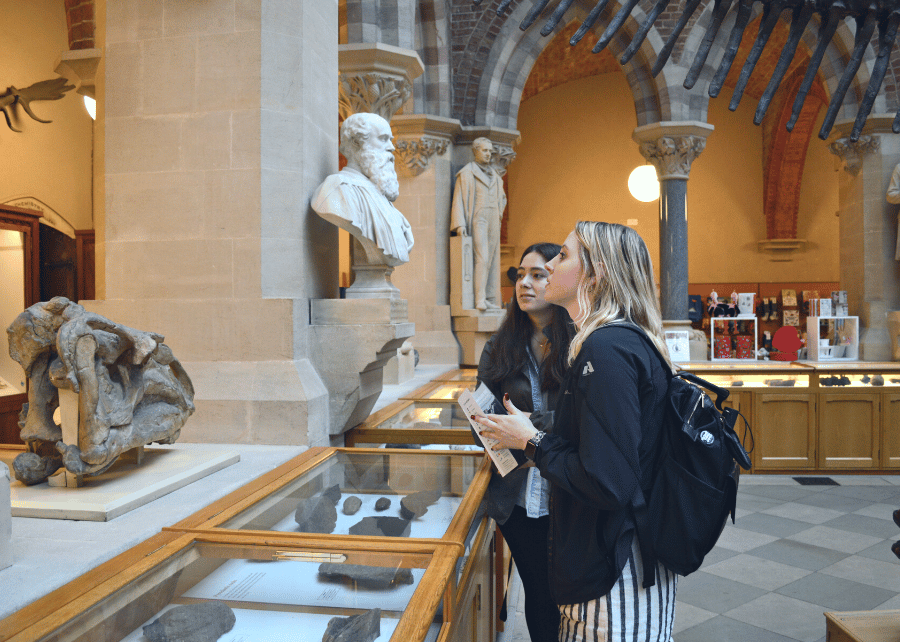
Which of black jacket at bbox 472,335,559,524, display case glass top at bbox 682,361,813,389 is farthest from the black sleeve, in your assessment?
display case glass top at bbox 682,361,813,389

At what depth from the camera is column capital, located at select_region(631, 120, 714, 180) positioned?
29.2 feet

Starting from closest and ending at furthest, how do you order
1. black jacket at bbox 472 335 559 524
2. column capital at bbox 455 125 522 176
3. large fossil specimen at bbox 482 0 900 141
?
black jacket at bbox 472 335 559 524
large fossil specimen at bbox 482 0 900 141
column capital at bbox 455 125 522 176

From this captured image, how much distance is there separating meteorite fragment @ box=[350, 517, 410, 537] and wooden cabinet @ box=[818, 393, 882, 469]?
623 centimetres

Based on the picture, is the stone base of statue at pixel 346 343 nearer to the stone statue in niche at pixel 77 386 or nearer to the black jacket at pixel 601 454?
the stone statue in niche at pixel 77 386

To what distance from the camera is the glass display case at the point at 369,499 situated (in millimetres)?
1669

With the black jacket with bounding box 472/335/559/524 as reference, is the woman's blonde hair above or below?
above

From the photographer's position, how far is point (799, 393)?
6.80 m

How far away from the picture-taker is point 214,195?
3041 millimetres

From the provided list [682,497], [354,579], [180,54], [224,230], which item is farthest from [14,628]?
[180,54]

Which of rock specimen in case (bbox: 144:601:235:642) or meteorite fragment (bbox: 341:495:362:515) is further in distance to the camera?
meteorite fragment (bbox: 341:495:362:515)

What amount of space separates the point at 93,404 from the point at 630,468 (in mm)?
1414

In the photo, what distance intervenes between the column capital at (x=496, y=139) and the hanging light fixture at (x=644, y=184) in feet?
16.8

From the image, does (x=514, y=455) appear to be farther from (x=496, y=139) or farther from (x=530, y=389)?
(x=496, y=139)

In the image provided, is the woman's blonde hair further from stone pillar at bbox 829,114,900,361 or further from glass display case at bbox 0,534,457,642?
stone pillar at bbox 829,114,900,361
